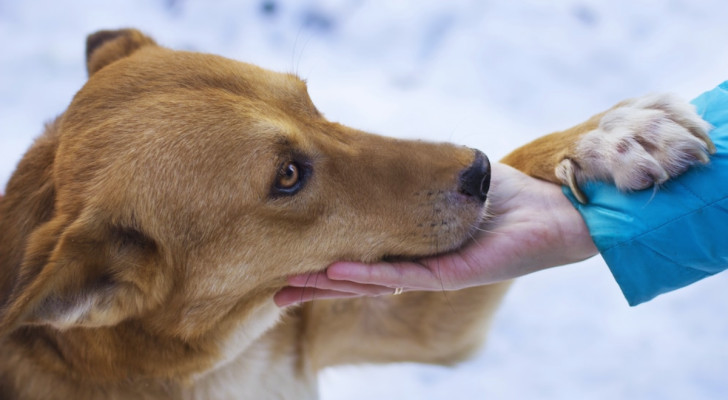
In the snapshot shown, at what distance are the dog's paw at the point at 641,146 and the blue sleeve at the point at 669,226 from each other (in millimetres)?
48

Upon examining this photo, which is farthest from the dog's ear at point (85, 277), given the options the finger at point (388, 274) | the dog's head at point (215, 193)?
the finger at point (388, 274)

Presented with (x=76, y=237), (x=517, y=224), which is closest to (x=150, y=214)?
(x=76, y=237)

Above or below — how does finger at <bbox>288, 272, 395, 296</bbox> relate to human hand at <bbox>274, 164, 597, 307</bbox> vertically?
below

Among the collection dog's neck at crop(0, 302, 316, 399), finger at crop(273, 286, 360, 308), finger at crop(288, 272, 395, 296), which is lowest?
dog's neck at crop(0, 302, 316, 399)

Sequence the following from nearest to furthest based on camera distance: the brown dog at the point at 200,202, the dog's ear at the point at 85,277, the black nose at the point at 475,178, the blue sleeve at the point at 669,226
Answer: the dog's ear at the point at 85,277, the blue sleeve at the point at 669,226, the brown dog at the point at 200,202, the black nose at the point at 475,178

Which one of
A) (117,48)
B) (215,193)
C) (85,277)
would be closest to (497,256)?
(215,193)

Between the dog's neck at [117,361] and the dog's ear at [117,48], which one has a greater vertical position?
the dog's ear at [117,48]

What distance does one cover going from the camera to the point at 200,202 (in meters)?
2.47

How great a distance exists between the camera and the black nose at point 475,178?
2.50 metres

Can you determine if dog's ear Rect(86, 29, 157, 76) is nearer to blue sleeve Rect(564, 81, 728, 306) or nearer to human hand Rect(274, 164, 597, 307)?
human hand Rect(274, 164, 597, 307)

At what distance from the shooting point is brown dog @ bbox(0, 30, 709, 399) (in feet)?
7.87

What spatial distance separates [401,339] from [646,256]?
1468mm

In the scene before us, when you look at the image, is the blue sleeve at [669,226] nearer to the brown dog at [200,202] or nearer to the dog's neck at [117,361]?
the brown dog at [200,202]

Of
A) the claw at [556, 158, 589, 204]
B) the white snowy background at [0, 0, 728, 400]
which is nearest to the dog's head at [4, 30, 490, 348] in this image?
the claw at [556, 158, 589, 204]
